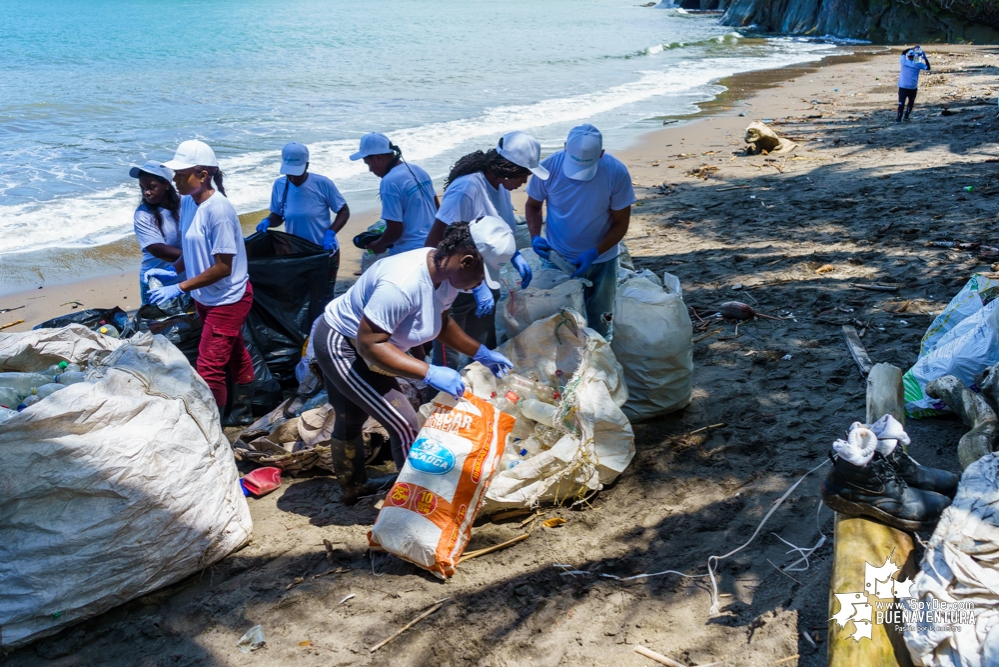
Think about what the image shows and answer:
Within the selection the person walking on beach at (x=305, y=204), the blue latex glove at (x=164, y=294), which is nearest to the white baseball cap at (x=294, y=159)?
the person walking on beach at (x=305, y=204)

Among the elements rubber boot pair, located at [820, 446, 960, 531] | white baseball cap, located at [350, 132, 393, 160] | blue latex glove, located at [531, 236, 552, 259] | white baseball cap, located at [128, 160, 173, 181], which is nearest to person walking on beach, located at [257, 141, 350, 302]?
white baseball cap, located at [350, 132, 393, 160]

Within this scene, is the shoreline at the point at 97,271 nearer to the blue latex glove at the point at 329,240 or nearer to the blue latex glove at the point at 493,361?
the blue latex glove at the point at 329,240

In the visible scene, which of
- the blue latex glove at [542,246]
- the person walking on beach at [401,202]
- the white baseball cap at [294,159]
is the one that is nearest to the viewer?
the blue latex glove at [542,246]

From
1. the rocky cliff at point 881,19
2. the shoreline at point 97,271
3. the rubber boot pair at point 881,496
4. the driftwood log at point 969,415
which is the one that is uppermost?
the rocky cliff at point 881,19

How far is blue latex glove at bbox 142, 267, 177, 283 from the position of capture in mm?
4590

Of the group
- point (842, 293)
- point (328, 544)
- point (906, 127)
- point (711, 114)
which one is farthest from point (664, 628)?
point (711, 114)

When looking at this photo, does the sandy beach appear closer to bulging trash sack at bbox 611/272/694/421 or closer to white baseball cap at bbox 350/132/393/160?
bulging trash sack at bbox 611/272/694/421

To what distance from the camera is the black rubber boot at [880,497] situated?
97.7 inches

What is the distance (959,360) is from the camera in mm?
3756

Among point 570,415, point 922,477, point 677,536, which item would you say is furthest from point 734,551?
point 570,415

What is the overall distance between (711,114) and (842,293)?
1097 centimetres

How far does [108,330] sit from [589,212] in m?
3.00

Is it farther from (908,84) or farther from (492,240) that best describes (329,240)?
(908,84)

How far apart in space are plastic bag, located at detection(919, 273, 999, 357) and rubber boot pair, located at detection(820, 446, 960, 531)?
190 centimetres
